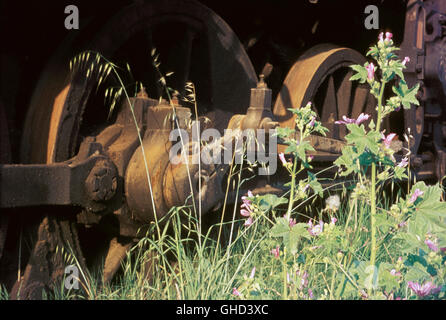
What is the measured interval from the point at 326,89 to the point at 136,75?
131 cm

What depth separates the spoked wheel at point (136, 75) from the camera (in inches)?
83.6

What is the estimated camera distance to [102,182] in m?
2.10

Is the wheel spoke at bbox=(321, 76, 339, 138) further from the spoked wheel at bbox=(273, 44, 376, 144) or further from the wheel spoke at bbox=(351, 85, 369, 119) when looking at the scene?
the wheel spoke at bbox=(351, 85, 369, 119)

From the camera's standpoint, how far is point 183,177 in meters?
2.21

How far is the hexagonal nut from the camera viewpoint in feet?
6.78

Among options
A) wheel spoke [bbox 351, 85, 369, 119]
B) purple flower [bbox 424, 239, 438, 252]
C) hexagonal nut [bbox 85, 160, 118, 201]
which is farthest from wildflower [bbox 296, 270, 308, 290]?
wheel spoke [bbox 351, 85, 369, 119]

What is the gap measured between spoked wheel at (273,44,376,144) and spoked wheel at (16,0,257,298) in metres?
0.32

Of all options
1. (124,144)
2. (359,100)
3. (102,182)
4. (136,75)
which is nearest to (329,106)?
(359,100)

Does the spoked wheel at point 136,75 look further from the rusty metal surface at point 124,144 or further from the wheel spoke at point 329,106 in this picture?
the wheel spoke at point 329,106

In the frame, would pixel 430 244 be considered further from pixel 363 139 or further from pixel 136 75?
pixel 136 75

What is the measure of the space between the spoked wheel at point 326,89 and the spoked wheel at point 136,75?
32cm

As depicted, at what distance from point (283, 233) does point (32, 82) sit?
112 cm

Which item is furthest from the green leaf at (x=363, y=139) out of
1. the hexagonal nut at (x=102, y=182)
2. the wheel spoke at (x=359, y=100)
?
the wheel spoke at (x=359, y=100)

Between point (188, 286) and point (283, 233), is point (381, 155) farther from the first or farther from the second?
point (188, 286)
